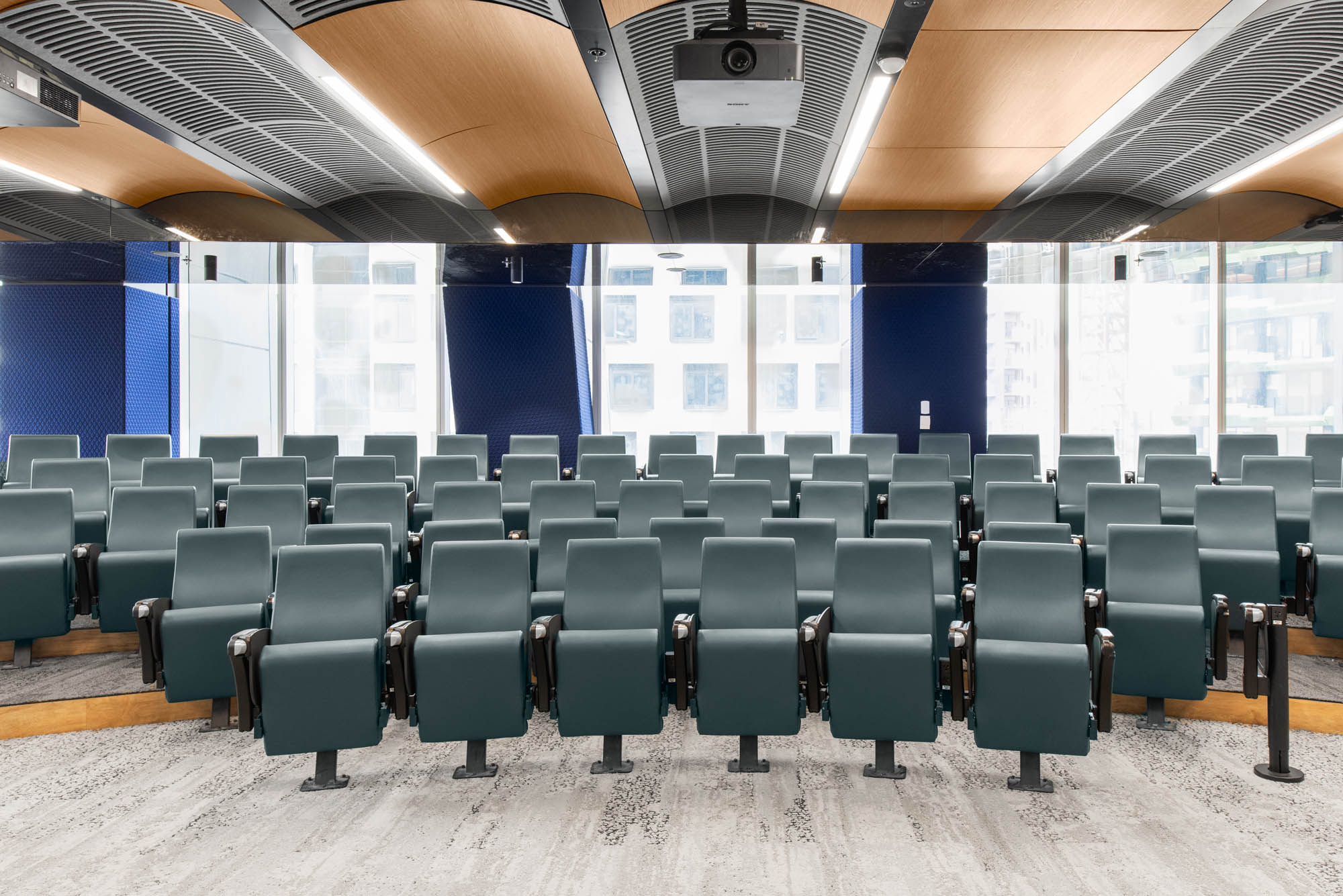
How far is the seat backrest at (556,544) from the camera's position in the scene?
13.9 ft

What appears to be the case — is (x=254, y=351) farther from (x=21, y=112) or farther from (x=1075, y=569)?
(x=1075, y=569)

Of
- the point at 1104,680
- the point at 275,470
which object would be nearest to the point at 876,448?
the point at 1104,680

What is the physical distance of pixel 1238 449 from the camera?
23.3 feet

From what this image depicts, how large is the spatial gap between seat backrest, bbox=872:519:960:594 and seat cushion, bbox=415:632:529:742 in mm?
1962

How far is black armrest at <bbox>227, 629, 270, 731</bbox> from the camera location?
3.15m

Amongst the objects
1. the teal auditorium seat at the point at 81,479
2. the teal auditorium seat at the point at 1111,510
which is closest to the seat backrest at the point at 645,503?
the teal auditorium seat at the point at 1111,510

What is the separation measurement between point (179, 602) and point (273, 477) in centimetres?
248

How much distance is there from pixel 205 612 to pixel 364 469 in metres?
2.79

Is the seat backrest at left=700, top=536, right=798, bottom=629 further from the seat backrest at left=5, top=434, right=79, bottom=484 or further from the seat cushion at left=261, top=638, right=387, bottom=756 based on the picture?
the seat backrest at left=5, top=434, right=79, bottom=484

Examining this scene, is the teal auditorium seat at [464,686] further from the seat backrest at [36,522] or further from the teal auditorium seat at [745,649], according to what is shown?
the seat backrest at [36,522]

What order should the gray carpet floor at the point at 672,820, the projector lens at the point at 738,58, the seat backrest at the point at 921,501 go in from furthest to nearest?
the seat backrest at the point at 921,501
the projector lens at the point at 738,58
the gray carpet floor at the point at 672,820

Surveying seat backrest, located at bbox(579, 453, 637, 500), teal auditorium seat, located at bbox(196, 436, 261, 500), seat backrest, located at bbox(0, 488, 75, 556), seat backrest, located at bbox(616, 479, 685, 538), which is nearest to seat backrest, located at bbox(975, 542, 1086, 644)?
seat backrest, located at bbox(616, 479, 685, 538)

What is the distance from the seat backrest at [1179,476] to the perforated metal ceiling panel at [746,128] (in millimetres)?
3386

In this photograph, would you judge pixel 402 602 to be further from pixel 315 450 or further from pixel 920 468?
pixel 315 450
